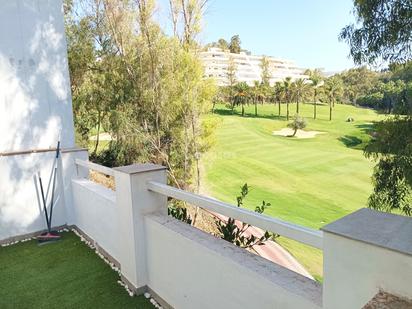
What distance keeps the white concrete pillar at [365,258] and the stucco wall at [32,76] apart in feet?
12.7

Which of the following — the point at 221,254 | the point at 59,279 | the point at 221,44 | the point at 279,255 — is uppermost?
the point at 221,44

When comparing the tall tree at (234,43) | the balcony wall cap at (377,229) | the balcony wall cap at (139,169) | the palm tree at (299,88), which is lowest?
the balcony wall cap at (139,169)

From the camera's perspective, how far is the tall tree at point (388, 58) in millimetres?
4914

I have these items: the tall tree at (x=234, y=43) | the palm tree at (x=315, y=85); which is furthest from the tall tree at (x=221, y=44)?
the palm tree at (x=315, y=85)

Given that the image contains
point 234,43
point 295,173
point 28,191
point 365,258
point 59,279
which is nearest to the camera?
point 365,258

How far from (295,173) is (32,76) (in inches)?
649

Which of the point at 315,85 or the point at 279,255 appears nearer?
the point at 279,255

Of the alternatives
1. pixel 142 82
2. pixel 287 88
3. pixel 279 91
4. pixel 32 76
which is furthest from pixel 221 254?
pixel 279 91

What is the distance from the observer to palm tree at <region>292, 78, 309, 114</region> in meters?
44.6

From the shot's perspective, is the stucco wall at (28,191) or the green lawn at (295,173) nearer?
the stucco wall at (28,191)

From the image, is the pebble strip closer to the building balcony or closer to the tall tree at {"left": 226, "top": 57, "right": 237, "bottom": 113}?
the building balcony

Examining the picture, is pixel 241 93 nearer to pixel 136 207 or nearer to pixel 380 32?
pixel 380 32

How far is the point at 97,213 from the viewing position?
3617mm

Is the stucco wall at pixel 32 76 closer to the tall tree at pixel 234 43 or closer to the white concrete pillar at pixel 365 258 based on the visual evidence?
the white concrete pillar at pixel 365 258
